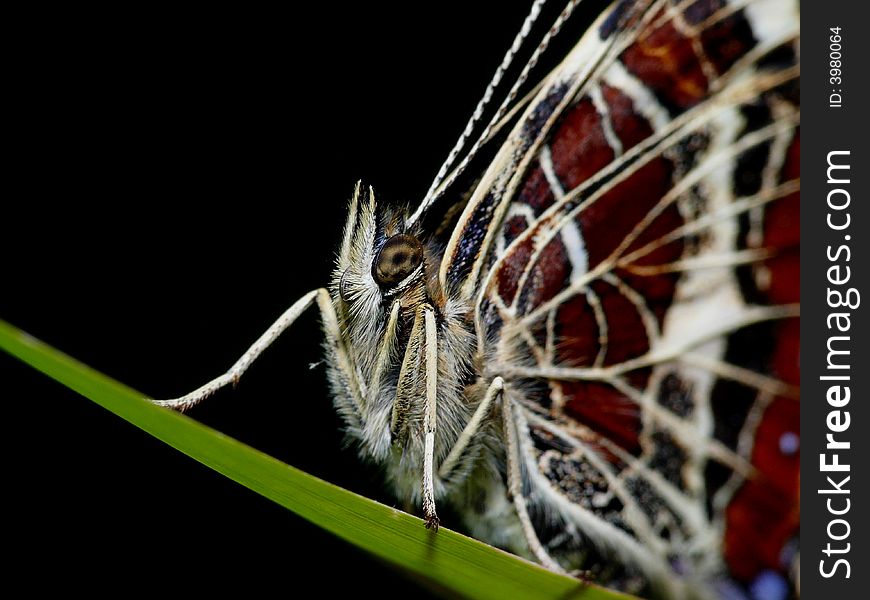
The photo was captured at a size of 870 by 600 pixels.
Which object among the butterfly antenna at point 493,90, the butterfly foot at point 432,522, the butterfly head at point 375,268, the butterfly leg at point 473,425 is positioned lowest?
the butterfly foot at point 432,522

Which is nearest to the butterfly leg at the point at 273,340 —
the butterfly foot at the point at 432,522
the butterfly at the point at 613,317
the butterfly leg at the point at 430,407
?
the butterfly at the point at 613,317

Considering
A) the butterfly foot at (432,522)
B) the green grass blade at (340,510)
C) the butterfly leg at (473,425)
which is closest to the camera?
the green grass blade at (340,510)

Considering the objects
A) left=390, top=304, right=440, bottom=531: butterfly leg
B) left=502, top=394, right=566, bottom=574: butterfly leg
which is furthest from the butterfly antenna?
left=502, top=394, right=566, bottom=574: butterfly leg

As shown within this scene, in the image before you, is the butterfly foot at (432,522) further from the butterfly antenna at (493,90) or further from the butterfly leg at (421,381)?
the butterfly antenna at (493,90)

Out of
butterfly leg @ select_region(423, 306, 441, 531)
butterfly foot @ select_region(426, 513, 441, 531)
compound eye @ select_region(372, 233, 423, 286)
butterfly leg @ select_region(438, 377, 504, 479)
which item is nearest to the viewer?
butterfly foot @ select_region(426, 513, 441, 531)

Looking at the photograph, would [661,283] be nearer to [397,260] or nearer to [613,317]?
[613,317]

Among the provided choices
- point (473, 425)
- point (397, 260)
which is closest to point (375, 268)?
point (397, 260)

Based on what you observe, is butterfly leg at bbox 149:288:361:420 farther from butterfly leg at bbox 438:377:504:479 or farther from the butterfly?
butterfly leg at bbox 438:377:504:479

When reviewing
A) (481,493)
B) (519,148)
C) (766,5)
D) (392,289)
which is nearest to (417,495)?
(481,493)
